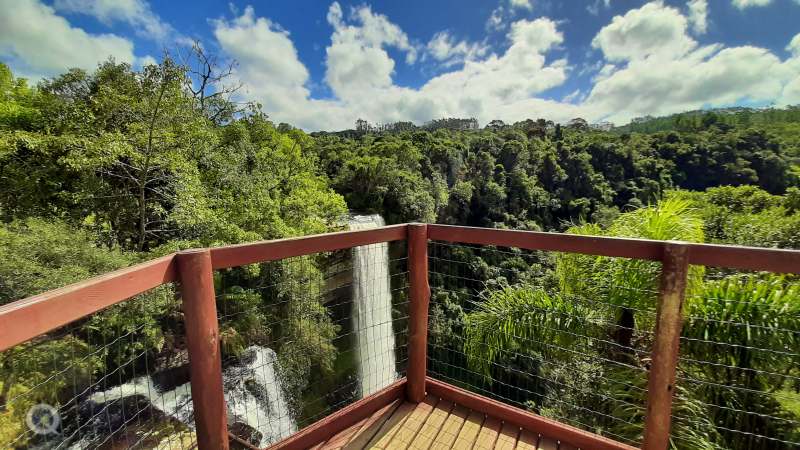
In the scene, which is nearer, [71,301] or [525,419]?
[71,301]

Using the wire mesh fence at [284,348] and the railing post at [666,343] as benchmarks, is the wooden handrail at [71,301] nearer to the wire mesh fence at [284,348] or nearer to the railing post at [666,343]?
the railing post at [666,343]

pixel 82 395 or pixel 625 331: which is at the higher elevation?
pixel 625 331

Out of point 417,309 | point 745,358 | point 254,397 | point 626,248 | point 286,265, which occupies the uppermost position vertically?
point 626,248

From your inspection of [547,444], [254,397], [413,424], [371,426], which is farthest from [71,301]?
[254,397]

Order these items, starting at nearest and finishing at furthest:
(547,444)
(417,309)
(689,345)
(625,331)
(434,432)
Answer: (547,444) → (434,432) → (417,309) → (689,345) → (625,331)

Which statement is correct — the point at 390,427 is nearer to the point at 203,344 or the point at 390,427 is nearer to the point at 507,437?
the point at 507,437

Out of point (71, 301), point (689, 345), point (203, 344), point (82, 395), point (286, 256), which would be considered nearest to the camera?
point (71, 301)

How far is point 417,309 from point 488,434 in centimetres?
77

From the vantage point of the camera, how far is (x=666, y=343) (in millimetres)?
1565

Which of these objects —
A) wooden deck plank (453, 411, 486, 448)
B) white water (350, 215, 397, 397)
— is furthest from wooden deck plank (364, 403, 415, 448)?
white water (350, 215, 397, 397)

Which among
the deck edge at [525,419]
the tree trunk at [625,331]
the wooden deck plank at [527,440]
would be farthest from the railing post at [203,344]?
the tree trunk at [625,331]

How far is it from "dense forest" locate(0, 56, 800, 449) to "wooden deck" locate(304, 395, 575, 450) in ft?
1.42

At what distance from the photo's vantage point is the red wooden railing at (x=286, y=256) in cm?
104

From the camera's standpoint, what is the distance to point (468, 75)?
36.9m
